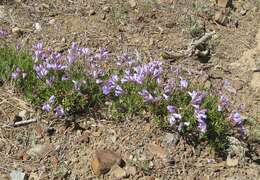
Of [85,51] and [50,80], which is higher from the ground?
[85,51]

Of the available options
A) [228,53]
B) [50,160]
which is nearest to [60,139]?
[50,160]

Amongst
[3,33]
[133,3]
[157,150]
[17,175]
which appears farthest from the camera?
[133,3]

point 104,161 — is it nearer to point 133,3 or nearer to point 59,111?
point 59,111

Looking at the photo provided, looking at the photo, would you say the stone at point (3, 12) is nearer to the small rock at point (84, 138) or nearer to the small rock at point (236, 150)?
the small rock at point (84, 138)

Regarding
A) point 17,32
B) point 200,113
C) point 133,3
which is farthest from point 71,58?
point 133,3

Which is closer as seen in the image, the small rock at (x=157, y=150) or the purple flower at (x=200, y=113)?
the purple flower at (x=200, y=113)

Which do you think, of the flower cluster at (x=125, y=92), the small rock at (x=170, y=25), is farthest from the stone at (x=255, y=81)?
the small rock at (x=170, y=25)

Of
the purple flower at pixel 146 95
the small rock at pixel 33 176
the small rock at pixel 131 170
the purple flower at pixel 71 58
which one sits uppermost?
the purple flower at pixel 71 58
